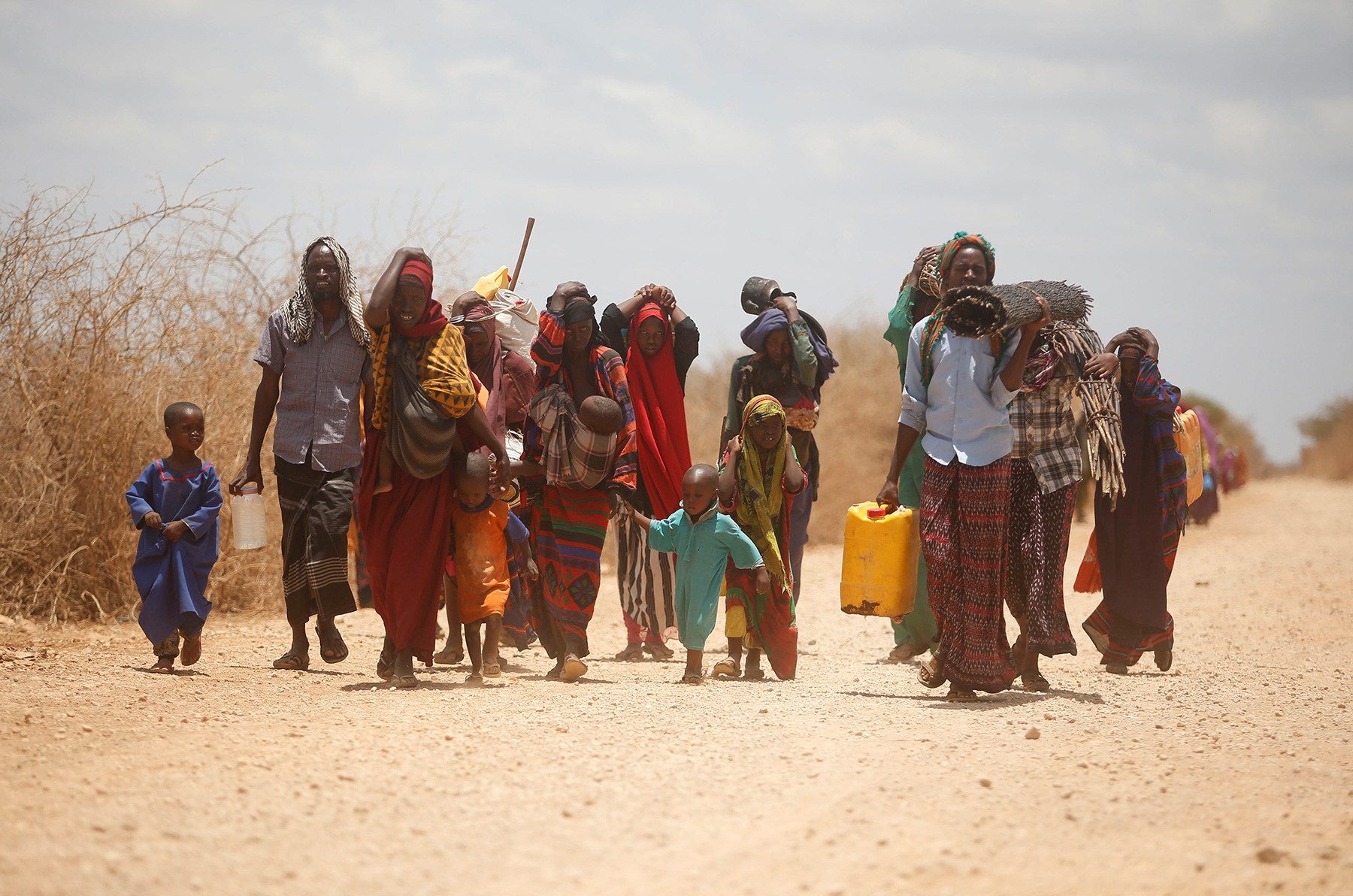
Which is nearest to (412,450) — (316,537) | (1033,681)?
(316,537)

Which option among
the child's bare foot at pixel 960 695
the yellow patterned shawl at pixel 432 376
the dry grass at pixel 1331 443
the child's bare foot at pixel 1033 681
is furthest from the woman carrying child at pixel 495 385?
the dry grass at pixel 1331 443

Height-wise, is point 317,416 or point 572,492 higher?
point 317,416

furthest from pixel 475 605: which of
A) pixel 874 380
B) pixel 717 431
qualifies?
pixel 874 380

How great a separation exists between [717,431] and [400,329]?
526 inches

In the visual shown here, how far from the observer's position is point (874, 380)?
78.8 ft

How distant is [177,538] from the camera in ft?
20.9

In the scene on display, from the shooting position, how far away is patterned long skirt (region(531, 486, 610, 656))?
22.4 ft

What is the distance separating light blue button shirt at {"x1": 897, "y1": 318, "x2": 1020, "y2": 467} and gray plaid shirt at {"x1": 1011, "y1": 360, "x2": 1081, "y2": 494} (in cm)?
38

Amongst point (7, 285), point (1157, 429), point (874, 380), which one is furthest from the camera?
point (874, 380)

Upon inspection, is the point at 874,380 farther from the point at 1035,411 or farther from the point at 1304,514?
the point at 1035,411

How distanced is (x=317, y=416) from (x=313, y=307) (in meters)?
0.60

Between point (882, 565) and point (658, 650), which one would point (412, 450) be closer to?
point (882, 565)

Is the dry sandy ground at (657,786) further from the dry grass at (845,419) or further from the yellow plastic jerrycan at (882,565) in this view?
the dry grass at (845,419)

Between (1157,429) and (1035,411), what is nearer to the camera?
(1035,411)
